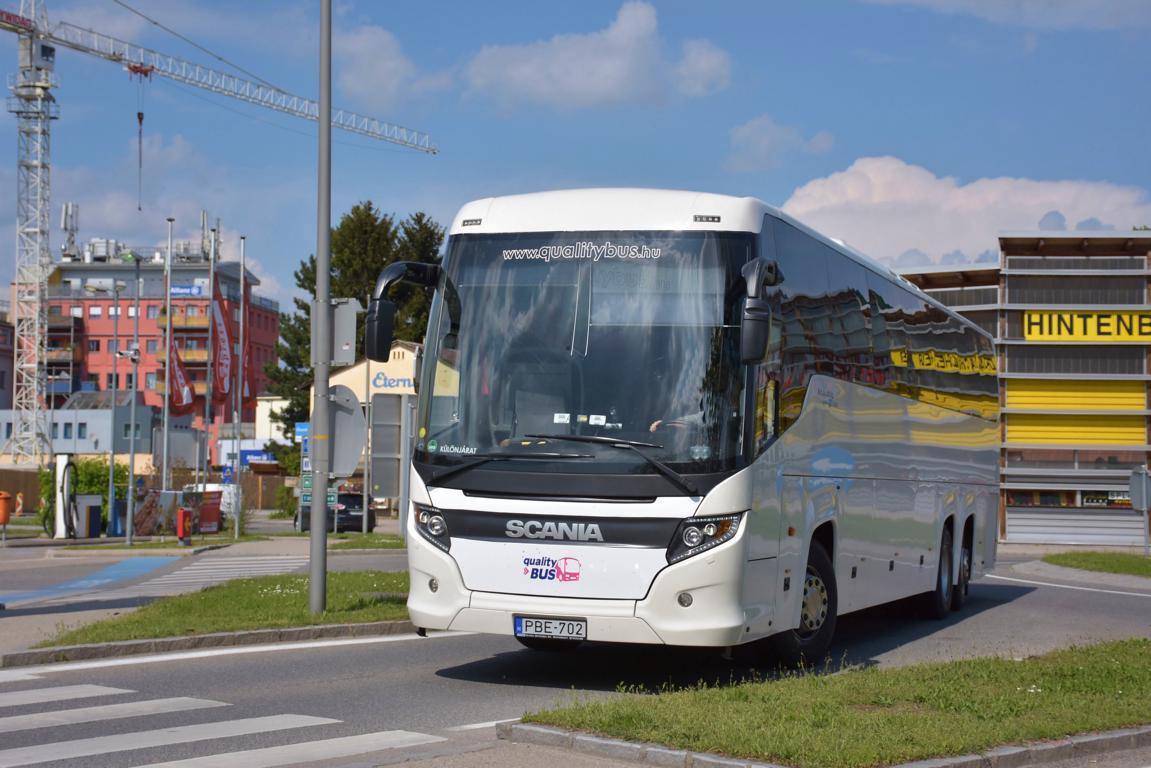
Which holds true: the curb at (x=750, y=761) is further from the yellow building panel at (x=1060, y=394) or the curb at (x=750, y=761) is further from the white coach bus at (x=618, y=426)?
the yellow building panel at (x=1060, y=394)

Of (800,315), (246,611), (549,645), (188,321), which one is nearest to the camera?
(800,315)

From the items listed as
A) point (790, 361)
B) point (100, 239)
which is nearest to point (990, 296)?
point (790, 361)

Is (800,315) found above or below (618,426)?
above

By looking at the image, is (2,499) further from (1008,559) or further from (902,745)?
(902,745)

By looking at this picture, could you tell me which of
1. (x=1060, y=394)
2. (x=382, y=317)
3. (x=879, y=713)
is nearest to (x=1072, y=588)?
(x=1060, y=394)

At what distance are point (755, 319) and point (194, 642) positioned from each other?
6034 millimetres

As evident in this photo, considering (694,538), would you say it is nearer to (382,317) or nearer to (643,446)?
(643,446)

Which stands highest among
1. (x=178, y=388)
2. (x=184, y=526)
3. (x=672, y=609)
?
(x=178, y=388)

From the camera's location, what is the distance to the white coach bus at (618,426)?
10.3 m

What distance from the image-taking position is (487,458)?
1072 centimetres

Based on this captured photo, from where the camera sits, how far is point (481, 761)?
7.58m

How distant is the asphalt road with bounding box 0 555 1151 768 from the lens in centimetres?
821

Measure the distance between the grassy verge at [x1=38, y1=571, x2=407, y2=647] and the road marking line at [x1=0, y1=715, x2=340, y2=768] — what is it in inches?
162

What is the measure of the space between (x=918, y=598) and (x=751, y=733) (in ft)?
34.9
